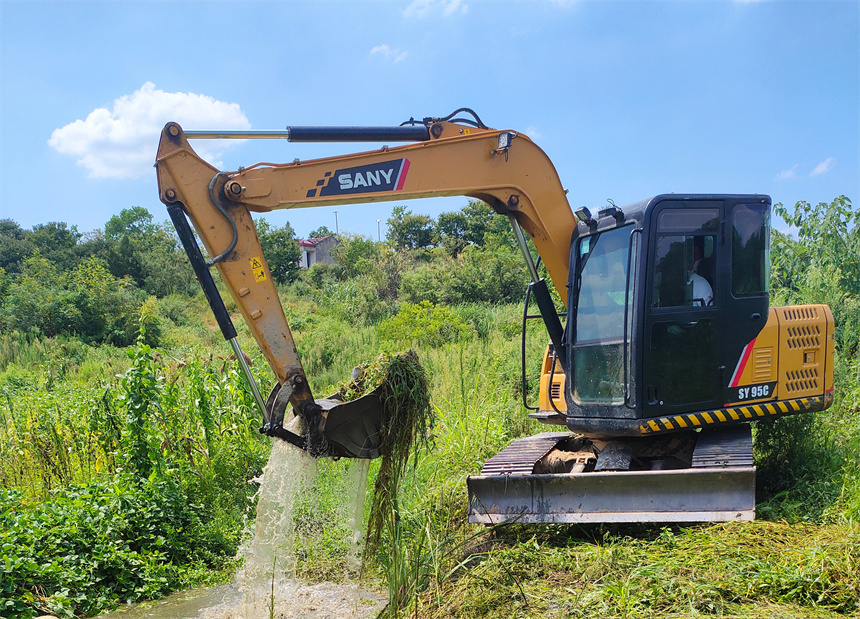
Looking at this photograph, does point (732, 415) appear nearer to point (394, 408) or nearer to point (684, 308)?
point (684, 308)

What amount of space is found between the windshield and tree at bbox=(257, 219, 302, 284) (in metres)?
27.0

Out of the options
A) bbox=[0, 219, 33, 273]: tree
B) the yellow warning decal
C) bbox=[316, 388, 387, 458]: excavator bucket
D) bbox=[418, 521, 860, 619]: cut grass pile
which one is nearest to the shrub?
bbox=[316, 388, 387, 458]: excavator bucket

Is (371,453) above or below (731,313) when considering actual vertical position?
below

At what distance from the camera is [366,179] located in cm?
525

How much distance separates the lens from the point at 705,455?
536 centimetres

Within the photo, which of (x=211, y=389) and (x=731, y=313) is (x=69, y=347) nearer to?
(x=211, y=389)

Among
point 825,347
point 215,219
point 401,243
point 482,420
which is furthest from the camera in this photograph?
point 401,243

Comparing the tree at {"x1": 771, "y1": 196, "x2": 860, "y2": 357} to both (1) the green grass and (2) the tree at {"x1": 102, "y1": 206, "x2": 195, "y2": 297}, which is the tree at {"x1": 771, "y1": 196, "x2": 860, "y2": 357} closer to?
(1) the green grass

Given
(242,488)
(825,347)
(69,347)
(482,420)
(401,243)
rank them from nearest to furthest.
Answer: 1. (825,347)
2. (242,488)
3. (482,420)
4. (69,347)
5. (401,243)

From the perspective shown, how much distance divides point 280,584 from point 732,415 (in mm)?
3828

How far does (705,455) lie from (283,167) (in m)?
3.80

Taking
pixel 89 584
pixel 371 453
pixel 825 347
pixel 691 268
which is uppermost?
pixel 691 268

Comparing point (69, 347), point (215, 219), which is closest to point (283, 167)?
point (215, 219)

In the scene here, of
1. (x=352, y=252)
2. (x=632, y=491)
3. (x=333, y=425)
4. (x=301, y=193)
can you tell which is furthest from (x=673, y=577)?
(x=352, y=252)
